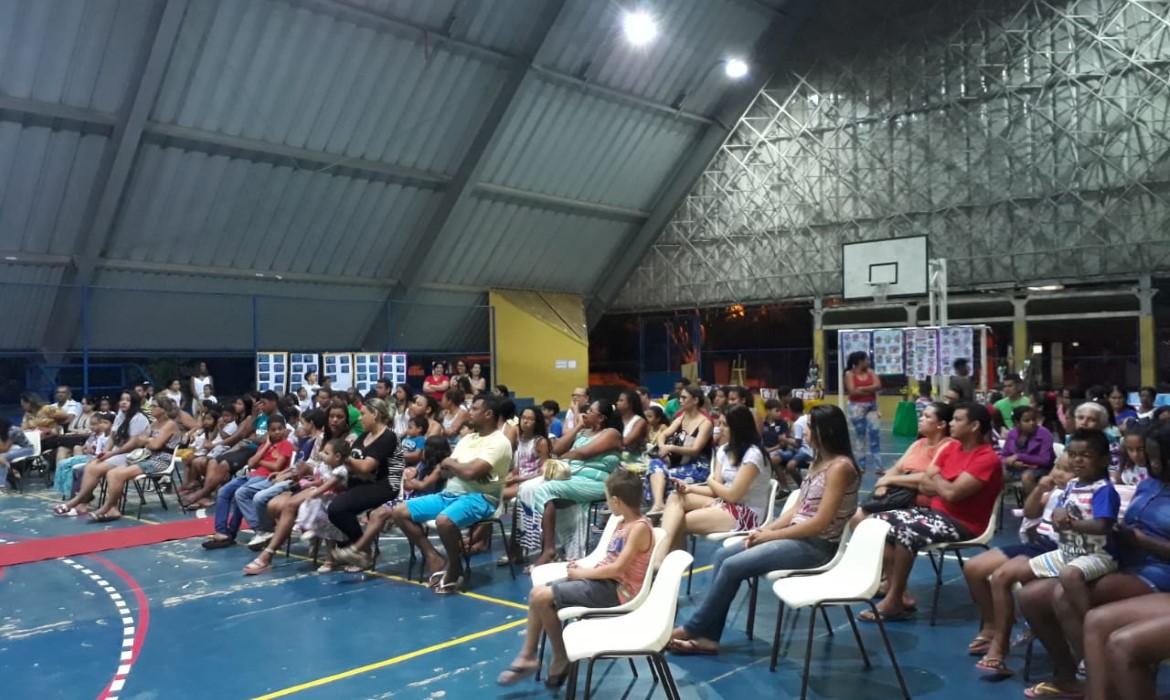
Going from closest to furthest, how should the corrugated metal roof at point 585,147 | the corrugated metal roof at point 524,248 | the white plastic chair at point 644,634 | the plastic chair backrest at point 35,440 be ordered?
the white plastic chair at point 644,634, the plastic chair backrest at point 35,440, the corrugated metal roof at point 585,147, the corrugated metal roof at point 524,248

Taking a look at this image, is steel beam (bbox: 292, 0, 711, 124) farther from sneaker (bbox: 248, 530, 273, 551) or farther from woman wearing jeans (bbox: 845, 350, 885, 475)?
sneaker (bbox: 248, 530, 273, 551)

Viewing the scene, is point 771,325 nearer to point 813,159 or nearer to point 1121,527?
point 813,159

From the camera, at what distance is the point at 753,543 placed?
4.85 meters

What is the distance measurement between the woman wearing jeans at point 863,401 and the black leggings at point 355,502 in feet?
19.2

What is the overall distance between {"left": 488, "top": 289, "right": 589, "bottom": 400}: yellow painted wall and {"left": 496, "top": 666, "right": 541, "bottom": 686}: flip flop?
56.0 feet

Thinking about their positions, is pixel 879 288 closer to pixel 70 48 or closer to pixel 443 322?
pixel 443 322

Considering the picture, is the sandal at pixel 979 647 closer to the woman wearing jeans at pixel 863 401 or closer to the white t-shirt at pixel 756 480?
the white t-shirt at pixel 756 480

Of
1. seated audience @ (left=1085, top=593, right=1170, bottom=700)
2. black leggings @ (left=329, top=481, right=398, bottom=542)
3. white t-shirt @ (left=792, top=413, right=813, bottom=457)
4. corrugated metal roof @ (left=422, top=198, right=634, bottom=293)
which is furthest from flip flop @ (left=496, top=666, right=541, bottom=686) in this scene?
corrugated metal roof @ (left=422, top=198, right=634, bottom=293)

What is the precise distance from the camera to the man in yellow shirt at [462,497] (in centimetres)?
638

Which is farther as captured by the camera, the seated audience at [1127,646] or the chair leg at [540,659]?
the chair leg at [540,659]

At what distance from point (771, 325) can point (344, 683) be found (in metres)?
23.9

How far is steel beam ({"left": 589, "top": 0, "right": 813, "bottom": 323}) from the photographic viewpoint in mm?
20938

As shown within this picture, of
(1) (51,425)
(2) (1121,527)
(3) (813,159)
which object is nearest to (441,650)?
(2) (1121,527)

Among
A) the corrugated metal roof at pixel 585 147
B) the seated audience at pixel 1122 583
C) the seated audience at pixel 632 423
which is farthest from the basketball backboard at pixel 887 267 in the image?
the seated audience at pixel 1122 583
